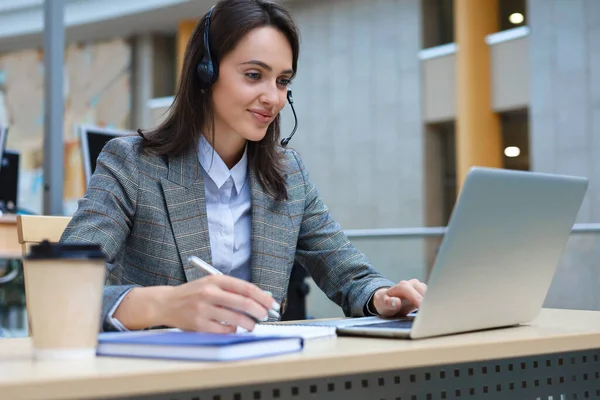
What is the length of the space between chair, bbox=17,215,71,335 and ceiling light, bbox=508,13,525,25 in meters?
7.26

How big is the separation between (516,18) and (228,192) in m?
7.30

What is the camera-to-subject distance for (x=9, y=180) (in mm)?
4035

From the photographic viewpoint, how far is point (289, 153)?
171 centimetres

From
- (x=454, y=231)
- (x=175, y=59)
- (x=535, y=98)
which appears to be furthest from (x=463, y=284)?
(x=175, y=59)

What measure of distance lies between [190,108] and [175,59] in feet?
32.5

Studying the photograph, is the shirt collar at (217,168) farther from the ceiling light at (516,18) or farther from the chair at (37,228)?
the ceiling light at (516,18)

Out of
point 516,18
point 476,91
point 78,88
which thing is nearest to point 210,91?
point 476,91

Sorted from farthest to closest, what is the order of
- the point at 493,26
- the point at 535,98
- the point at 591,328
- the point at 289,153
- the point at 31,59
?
1. the point at 31,59
2. the point at 493,26
3. the point at 535,98
4. the point at 289,153
5. the point at 591,328

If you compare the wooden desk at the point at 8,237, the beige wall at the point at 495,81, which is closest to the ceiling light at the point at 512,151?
the beige wall at the point at 495,81

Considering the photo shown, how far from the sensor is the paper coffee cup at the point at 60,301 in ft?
2.54

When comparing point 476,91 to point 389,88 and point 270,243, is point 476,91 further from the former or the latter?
point 270,243

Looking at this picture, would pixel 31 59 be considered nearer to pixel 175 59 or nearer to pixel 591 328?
pixel 175 59

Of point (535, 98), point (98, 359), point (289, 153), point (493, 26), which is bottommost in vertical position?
point (98, 359)

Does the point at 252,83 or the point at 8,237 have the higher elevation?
the point at 252,83
